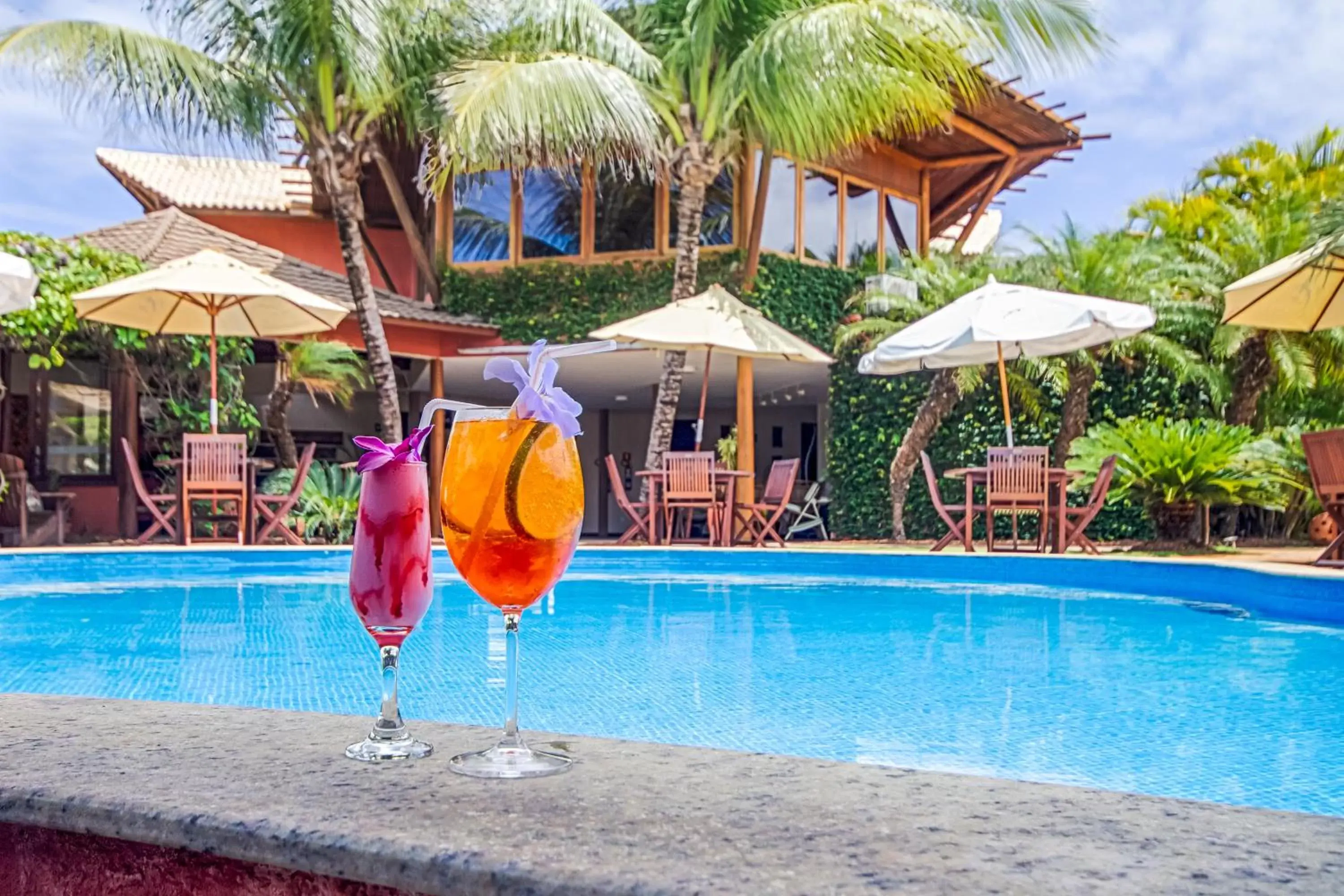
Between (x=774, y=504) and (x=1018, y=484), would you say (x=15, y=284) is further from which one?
(x=1018, y=484)

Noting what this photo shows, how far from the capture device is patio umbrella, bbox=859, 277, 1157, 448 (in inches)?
384

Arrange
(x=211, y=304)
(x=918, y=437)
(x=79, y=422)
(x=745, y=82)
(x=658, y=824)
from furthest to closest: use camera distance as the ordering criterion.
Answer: (x=79, y=422)
(x=918, y=437)
(x=745, y=82)
(x=211, y=304)
(x=658, y=824)

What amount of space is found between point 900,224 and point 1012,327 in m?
8.00

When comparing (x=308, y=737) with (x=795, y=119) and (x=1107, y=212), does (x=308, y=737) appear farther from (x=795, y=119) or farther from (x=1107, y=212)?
(x=1107, y=212)

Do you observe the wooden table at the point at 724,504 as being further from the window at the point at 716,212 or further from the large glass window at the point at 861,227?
the large glass window at the point at 861,227

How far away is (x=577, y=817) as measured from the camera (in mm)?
812

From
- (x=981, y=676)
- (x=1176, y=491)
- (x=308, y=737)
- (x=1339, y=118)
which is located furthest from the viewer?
(x=1339, y=118)

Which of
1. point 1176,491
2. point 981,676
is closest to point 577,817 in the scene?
point 981,676

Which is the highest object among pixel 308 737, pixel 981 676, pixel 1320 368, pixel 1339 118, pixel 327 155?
pixel 1339 118

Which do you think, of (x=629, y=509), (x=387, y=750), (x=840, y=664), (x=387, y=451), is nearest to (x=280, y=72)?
(x=629, y=509)

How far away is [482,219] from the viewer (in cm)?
1658

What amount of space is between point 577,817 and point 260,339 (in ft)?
50.3

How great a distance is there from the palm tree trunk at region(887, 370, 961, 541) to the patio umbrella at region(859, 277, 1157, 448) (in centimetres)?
245

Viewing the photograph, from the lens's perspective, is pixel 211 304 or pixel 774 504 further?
pixel 774 504
